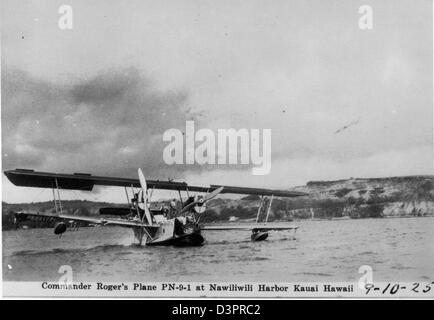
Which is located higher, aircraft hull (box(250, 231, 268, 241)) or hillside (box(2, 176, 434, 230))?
hillside (box(2, 176, 434, 230))

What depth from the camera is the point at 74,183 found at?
907 centimetres

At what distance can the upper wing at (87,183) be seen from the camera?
28.0 ft

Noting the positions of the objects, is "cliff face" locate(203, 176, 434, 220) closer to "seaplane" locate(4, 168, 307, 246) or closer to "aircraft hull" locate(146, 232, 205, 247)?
"seaplane" locate(4, 168, 307, 246)

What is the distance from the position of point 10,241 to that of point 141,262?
2.46 m

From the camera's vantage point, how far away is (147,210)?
440 inches

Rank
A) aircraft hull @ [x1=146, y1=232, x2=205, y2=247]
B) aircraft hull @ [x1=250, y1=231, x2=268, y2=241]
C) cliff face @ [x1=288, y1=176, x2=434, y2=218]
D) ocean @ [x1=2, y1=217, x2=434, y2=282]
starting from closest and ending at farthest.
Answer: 1. ocean @ [x1=2, y1=217, x2=434, y2=282]
2. cliff face @ [x1=288, y1=176, x2=434, y2=218]
3. aircraft hull @ [x1=146, y1=232, x2=205, y2=247]
4. aircraft hull @ [x1=250, y1=231, x2=268, y2=241]

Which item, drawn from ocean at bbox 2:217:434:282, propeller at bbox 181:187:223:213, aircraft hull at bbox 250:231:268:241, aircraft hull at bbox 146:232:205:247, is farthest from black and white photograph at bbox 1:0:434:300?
aircraft hull at bbox 250:231:268:241

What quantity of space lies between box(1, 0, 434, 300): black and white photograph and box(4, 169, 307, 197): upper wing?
0.23ft

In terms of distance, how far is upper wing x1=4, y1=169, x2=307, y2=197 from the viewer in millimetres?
8547

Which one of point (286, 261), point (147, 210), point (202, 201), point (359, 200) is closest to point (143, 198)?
point (147, 210)

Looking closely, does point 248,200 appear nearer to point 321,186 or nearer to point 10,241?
point 321,186

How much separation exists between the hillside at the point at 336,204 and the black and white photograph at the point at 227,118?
0.25ft

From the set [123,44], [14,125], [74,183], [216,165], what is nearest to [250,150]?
[216,165]

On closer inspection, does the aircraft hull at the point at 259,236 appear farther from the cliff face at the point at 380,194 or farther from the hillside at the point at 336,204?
the cliff face at the point at 380,194
